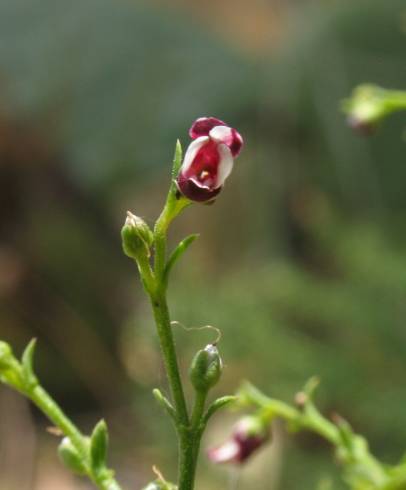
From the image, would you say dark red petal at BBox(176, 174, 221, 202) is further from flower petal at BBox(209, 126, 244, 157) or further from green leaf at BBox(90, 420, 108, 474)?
green leaf at BBox(90, 420, 108, 474)

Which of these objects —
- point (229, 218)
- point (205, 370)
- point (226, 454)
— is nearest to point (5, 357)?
point (205, 370)

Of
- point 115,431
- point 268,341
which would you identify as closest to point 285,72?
point 268,341

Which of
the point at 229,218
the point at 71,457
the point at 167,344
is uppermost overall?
the point at 167,344

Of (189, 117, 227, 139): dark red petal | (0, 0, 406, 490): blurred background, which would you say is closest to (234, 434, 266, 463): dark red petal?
(189, 117, 227, 139): dark red petal

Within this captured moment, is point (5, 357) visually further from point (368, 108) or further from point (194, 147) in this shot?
point (368, 108)

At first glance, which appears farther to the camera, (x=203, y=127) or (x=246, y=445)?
(x=246, y=445)

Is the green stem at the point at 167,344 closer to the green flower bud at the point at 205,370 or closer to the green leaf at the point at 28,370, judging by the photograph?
the green flower bud at the point at 205,370
